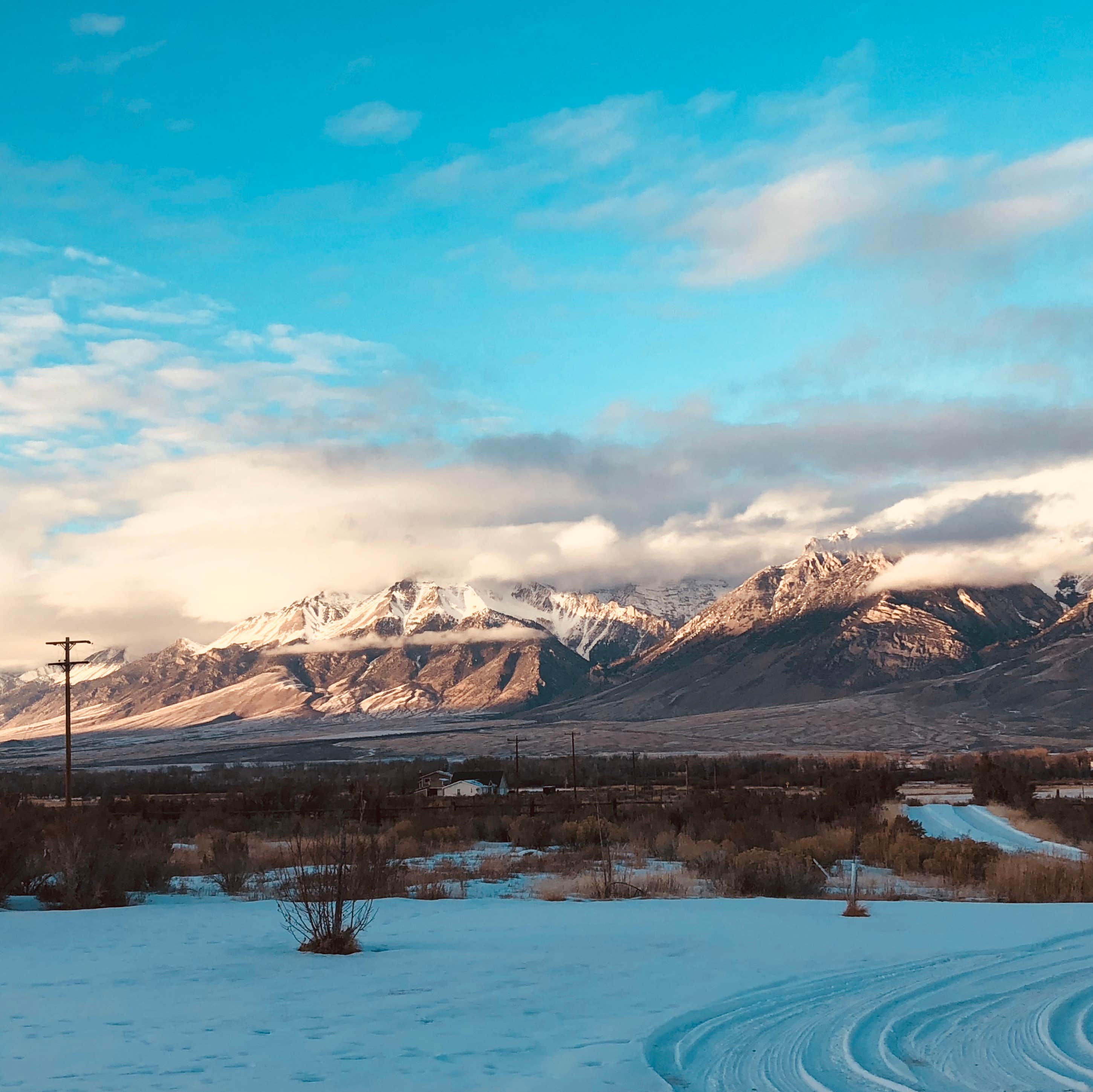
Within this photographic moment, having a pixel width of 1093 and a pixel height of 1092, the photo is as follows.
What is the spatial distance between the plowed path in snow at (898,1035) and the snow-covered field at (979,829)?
58.2ft

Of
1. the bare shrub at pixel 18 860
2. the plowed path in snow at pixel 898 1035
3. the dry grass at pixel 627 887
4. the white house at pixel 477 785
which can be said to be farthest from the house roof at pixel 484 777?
the plowed path in snow at pixel 898 1035

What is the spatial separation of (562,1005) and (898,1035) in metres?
2.47

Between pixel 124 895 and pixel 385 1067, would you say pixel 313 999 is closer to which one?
pixel 385 1067

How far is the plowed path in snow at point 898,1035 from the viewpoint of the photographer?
678cm

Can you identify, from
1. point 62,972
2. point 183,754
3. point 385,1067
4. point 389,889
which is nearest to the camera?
point 385,1067

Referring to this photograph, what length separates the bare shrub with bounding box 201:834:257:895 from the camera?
61.2ft

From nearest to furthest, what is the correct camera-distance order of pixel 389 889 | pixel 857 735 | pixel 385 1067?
1. pixel 385 1067
2. pixel 389 889
3. pixel 857 735

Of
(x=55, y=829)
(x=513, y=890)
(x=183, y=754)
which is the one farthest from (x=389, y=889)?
(x=183, y=754)

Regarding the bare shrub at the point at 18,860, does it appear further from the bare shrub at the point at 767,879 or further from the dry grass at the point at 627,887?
the bare shrub at the point at 767,879

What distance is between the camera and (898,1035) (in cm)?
795

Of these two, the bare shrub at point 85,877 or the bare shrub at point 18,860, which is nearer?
the bare shrub at point 85,877

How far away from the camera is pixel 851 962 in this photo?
10898mm

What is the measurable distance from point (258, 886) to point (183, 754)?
185 m

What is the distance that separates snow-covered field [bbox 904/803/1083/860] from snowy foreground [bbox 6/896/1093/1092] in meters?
16.1
